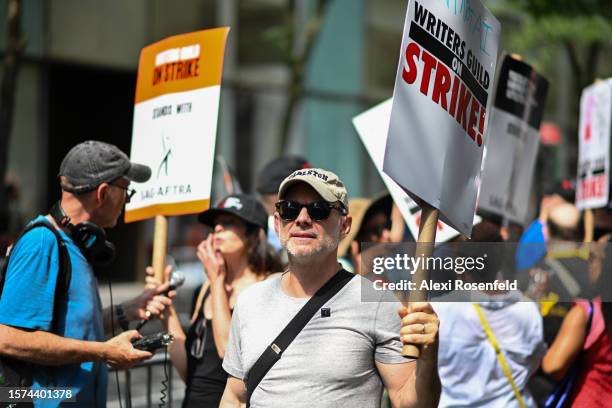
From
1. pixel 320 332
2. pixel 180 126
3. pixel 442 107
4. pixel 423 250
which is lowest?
pixel 320 332

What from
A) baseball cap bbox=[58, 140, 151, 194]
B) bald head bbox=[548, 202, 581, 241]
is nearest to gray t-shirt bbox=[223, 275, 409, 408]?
baseball cap bbox=[58, 140, 151, 194]

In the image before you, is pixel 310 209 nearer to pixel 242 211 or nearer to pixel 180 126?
pixel 242 211

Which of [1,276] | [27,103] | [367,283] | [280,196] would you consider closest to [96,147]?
[1,276]

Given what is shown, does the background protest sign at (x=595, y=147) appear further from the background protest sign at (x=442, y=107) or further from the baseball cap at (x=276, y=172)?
the background protest sign at (x=442, y=107)

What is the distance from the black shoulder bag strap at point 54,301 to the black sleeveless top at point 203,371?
0.72 metres

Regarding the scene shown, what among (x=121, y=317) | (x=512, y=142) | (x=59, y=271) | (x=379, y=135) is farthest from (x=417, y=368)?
(x=512, y=142)

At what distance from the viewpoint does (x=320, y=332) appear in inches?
126

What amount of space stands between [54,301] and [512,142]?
119 inches

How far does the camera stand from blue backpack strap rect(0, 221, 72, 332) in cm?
378

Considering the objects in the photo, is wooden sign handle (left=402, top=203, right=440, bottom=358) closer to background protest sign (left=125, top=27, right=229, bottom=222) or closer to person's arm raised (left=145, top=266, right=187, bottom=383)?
background protest sign (left=125, top=27, right=229, bottom=222)

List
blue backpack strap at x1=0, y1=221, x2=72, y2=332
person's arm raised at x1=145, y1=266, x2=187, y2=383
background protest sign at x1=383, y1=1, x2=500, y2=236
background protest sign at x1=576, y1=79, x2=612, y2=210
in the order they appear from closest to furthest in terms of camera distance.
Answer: background protest sign at x1=383, y1=1, x2=500, y2=236 → blue backpack strap at x1=0, y1=221, x2=72, y2=332 → person's arm raised at x1=145, y1=266, x2=187, y2=383 → background protest sign at x1=576, y1=79, x2=612, y2=210

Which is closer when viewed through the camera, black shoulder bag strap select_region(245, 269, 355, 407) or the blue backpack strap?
black shoulder bag strap select_region(245, 269, 355, 407)

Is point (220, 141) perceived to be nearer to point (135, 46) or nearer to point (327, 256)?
point (135, 46)

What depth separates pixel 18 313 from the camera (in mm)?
3648
